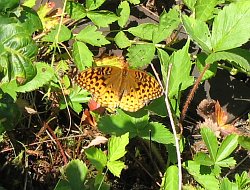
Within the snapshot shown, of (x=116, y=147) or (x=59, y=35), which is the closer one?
(x=116, y=147)

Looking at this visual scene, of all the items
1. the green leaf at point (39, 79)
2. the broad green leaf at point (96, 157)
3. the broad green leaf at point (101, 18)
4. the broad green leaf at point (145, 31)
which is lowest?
the broad green leaf at point (96, 157)

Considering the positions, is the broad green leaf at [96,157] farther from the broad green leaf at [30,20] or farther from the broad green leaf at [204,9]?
the broad green leaf at [204,9]

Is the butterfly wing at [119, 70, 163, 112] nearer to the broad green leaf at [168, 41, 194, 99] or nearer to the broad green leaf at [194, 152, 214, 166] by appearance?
the broad green leaf at [168, 41, 194, 99]

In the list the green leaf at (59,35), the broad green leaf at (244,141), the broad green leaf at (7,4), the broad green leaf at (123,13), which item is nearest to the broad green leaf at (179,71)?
the broad green leaf at (244,141)

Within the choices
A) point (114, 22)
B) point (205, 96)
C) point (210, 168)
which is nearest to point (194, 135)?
point (205, 96)

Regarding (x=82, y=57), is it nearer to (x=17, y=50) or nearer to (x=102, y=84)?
(x=102, y=84)

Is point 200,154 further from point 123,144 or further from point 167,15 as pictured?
point 167,15

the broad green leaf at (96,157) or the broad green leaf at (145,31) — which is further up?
the broad green leaf at (145,31)

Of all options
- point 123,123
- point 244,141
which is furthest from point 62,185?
point 244,141
